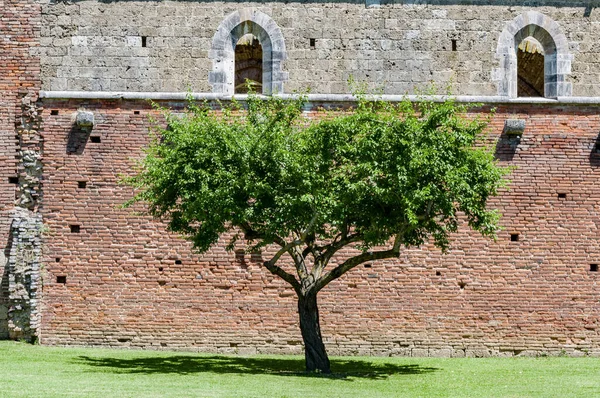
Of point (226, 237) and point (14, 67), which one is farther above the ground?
point (14, 67)

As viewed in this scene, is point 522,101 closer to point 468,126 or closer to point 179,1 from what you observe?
point 468,126

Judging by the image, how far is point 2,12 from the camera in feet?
63.6

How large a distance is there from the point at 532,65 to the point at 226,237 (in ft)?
31.5

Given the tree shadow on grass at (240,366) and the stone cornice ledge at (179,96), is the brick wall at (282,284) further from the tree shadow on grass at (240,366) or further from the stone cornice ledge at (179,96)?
the tree shadow on grass at (240,366)

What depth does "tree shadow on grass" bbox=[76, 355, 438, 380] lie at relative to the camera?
15.7 m

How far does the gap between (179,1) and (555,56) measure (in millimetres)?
7110

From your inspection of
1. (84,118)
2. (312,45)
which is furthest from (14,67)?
(312,45)

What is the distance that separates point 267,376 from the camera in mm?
15141

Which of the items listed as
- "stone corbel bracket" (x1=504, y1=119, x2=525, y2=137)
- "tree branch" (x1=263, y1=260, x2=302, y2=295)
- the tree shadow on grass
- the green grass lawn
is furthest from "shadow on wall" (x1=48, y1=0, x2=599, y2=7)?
the tree shadow on grass

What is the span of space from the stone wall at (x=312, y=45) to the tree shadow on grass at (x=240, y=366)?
16.5 feet

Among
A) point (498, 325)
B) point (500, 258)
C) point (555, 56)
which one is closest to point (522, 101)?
point (555, 56)

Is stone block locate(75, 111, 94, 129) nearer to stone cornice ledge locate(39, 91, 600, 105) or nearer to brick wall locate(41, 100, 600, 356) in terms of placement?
brick wall locate(41, 100, 600, 356)

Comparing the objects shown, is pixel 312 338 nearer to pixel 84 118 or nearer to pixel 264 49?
pixel 264 49

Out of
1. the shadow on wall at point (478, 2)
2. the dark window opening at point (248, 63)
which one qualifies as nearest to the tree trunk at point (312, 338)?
the shadow on wall at point (478, 2)
